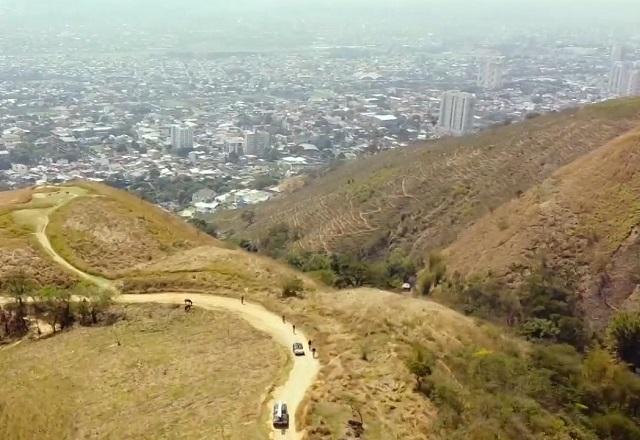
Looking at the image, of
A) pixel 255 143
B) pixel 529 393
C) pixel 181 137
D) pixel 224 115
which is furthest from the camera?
pixel 224 115

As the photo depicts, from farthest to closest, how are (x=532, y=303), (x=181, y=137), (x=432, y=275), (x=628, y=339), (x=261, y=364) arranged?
(x=181, y=137), (x=432, y=275), (x=532, y=303), (x=628, y=339), (x=261, y=364)

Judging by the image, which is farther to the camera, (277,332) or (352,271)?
(352,271)

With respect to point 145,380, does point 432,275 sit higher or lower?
lower

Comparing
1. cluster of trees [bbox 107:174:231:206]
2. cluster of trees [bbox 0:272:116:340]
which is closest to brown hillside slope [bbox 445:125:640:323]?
cluster of trees [bbox 0:272:116:340]

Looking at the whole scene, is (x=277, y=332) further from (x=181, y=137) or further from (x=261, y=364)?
(x=181, y=137)

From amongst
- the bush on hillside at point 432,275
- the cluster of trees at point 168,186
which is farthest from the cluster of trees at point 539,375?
the cluster of trees at point 168,186

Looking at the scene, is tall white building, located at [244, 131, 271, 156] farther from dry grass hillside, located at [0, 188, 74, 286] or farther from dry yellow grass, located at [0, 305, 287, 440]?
dry yellow grass, located at [0, 305, 287, 440]

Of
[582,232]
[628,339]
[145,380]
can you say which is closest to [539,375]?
[628,339]

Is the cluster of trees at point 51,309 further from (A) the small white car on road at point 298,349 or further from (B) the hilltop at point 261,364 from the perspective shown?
(A) the small white car on road at point 298,349

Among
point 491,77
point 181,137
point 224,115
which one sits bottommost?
point 181,137
